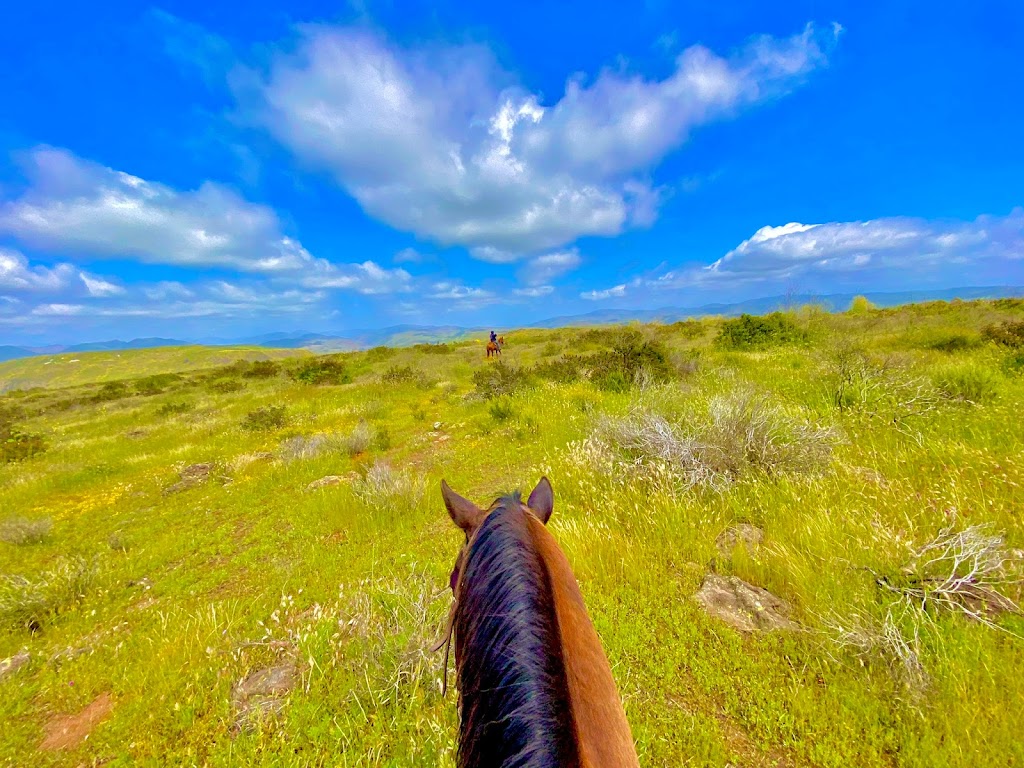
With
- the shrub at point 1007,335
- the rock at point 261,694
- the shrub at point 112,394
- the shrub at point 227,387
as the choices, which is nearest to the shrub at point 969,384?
the shrub at point 1007,335

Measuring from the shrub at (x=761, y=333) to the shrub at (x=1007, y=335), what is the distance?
6037mm

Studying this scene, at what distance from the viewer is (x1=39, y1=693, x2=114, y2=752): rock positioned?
2732mm

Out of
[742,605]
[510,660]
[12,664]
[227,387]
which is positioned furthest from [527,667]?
[227,387]

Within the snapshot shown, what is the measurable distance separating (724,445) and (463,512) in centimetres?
468

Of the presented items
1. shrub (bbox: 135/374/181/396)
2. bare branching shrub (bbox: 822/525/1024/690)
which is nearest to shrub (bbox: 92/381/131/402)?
shrub (bbox: 135/374/181/396)

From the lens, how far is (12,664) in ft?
11.3

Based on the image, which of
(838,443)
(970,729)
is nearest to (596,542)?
(970,729)

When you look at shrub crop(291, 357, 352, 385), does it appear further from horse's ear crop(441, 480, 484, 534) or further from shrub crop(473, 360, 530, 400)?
horse's ear crop(441, 480, 484, 534)

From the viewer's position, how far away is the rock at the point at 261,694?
2.59 metres

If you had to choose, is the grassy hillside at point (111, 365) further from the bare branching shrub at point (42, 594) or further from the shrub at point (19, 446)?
the bare branching shrub at point (42, 594)

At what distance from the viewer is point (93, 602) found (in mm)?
4316

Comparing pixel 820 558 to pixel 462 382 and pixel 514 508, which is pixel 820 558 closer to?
pixel 514 508

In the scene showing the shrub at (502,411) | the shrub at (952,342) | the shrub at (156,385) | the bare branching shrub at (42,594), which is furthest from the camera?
the shrub at (156,385)

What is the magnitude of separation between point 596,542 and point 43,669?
5.16m
